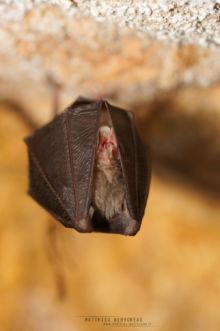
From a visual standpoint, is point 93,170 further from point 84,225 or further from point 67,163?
point 84,225

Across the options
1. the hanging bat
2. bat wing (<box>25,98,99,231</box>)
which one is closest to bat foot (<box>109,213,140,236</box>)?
the hanging bat

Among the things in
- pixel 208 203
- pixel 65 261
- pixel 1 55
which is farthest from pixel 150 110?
pixel 65 261

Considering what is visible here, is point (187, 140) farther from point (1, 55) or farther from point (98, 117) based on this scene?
point (1, 55)

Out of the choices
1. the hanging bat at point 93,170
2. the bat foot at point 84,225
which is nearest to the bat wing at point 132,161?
the hanging bat at point 93,170

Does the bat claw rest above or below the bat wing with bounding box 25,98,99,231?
below

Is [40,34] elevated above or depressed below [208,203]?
above

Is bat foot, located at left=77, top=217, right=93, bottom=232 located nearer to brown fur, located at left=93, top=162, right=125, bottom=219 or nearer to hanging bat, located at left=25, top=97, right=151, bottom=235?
hanging bat, located at left=25, top=97, right=151, bottom=235

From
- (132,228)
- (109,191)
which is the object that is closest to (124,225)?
(132,228)
